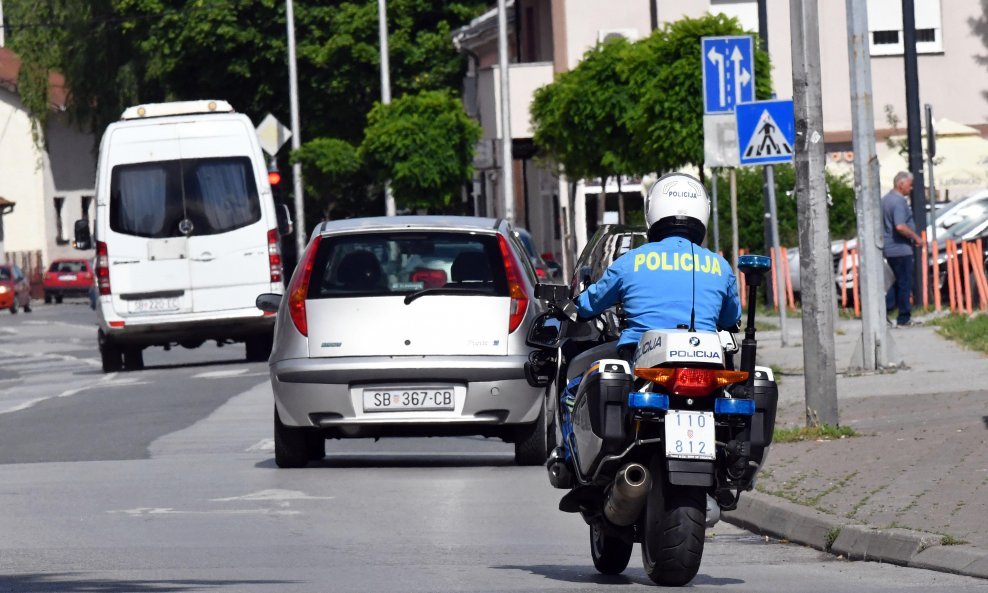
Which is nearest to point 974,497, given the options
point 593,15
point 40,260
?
point 593,15

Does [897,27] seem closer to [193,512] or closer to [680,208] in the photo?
[193,512]

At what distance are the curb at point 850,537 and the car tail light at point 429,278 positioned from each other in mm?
3278

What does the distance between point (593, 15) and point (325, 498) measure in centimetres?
4051

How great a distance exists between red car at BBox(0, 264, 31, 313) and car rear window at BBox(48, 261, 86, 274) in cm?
701

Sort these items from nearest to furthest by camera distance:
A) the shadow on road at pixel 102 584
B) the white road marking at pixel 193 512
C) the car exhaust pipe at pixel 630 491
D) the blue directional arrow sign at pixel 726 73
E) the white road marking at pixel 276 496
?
the car exhaust pipe at pixel 630 491
the shadow on road at pixel 102 584
the white road marking at pixel 193 512
the white road marking at pixel 276 496
the blue directional arrow sign at pixel 726 73

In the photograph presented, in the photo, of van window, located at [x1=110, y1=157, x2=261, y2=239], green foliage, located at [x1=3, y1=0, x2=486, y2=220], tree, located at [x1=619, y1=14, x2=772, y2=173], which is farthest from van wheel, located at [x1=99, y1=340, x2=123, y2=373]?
green foliage, located at [x1=3, y1=0, x2=486, y2=220]

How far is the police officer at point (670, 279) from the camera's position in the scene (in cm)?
842

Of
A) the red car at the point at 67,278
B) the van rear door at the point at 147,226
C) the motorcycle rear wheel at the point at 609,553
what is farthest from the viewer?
the red car at the point at 67,278

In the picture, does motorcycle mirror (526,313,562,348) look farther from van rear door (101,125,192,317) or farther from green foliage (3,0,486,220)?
green foliage (3,0,486,220)

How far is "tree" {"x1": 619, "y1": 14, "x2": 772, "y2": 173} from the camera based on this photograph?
2536cm

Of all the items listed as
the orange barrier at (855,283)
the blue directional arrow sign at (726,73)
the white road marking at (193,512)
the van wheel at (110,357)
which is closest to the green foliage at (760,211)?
the orange barrier at (855,283)

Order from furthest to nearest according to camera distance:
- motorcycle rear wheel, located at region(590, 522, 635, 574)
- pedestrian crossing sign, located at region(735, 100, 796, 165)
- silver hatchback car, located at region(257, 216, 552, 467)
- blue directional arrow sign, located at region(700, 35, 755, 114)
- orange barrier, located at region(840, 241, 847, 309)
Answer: orange barrier, located at region(840, 241, 847, 309), blue directional arrow sign, located at region(700, 35, 755, 114), pedestrian crossing sign, located at region(735, 100, 796, 165), silver hatchback car, located at region(257, 216, 552, 467), motorcycle rear wheel, located at region(590, 522, 635, 574)

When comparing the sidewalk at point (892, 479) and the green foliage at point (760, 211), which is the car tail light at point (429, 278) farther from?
the green foliage at point (760, 211)

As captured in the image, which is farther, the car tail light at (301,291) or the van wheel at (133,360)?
the van wheel at (133,360)
